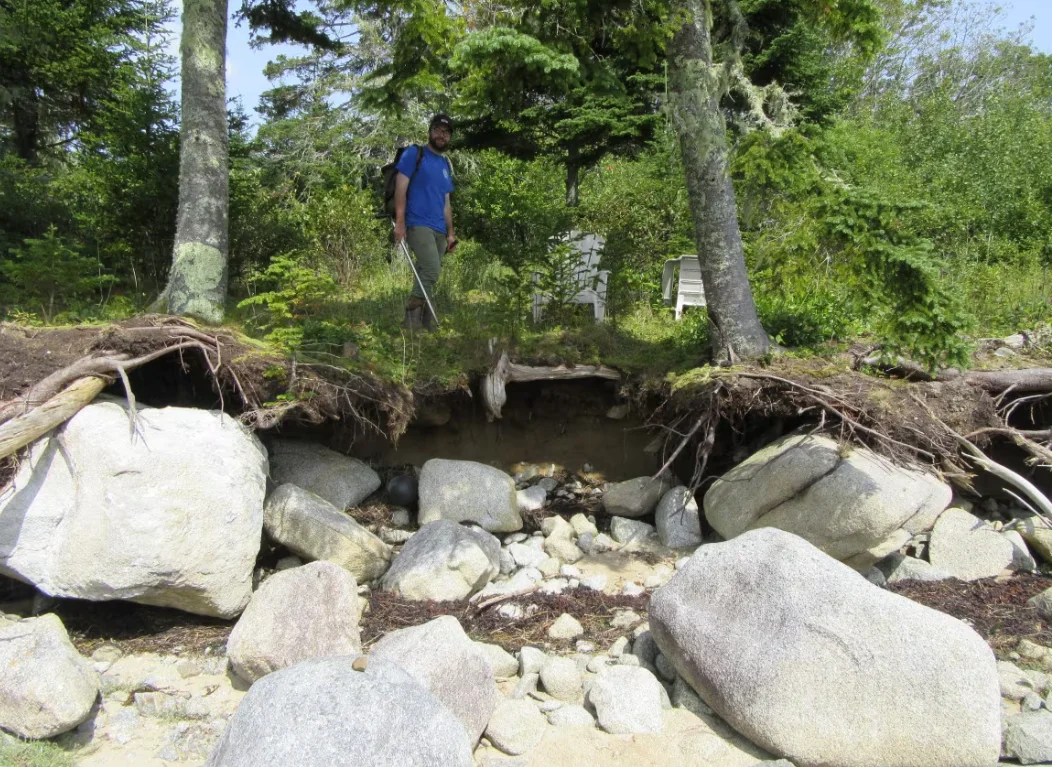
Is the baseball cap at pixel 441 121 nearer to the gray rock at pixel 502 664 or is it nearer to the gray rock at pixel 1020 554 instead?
the gray rock at pixel 502 664

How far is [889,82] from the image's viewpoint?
25375mm

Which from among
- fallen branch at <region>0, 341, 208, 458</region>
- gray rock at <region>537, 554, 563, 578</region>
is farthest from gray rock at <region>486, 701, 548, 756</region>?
fallen branch at <region>0, 341, 208, 458</region>

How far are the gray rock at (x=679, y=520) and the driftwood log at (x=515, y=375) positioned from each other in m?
1.20

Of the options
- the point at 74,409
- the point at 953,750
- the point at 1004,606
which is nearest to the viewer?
the point at 953,750

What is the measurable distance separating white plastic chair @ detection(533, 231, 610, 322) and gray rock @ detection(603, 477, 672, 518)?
6.12ft

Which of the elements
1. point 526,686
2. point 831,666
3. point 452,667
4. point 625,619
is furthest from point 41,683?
point 831,666

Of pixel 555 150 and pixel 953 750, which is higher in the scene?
pixel 555 150

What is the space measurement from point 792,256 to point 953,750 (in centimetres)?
358

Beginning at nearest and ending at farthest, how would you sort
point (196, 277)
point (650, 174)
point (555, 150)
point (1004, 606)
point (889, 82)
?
point (1004, 606), point (196, 277), point (555, 150), point (650, 174), point (889, 82)

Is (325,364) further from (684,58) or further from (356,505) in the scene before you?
(684,58)

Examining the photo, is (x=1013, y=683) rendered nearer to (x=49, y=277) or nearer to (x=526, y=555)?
(x=526, y=555)

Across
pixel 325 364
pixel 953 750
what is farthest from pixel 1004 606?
pixel 325 364

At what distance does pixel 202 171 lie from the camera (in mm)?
6688

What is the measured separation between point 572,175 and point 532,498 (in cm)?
664
